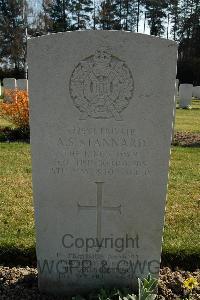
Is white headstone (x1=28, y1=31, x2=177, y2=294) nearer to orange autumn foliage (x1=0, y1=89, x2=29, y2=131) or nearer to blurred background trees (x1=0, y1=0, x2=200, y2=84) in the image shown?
orange autumn foliage (x1=0, y1=89, x2=29, y2=131)

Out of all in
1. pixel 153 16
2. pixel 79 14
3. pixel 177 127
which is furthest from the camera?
pixel 153 16

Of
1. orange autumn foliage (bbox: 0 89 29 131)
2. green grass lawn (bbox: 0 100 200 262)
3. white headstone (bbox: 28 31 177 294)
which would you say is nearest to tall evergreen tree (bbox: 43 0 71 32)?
orange autumn foliage (bbox: 0 89 29 131)

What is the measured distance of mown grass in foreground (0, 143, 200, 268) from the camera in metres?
4.20

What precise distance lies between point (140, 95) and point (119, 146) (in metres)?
0.40

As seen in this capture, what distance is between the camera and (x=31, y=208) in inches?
205

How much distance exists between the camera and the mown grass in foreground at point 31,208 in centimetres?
420

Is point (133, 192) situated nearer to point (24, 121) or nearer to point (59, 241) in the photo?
point (59, 241)

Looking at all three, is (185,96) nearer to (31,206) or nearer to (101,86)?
(31,206)

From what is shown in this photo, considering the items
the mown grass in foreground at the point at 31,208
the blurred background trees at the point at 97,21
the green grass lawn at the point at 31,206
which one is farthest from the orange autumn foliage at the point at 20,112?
the blurred background trees at the point at 97,21

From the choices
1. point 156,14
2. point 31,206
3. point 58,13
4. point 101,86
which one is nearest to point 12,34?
point 58,13

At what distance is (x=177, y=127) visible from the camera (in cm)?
1339

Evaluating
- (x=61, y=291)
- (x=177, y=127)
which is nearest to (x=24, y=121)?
(x=177, y=127)

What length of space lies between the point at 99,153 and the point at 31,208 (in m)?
2.26

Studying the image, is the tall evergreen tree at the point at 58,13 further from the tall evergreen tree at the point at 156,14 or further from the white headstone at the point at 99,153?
the white headstone at the point at 99,153
